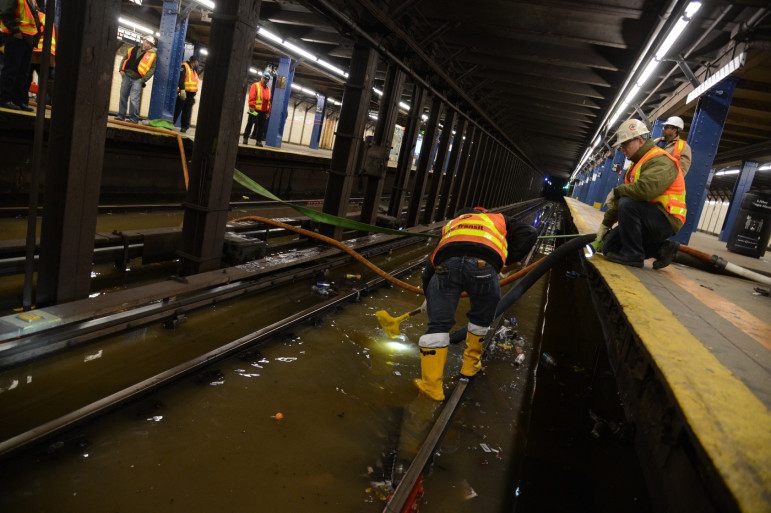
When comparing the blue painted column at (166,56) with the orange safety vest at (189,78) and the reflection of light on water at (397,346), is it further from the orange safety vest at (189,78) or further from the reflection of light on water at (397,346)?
the reflection of light on water at (397,346)

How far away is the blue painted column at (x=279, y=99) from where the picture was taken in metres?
17.4

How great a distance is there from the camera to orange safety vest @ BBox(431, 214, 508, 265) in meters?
3.51

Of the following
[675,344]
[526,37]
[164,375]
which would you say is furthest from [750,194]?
[164,375]

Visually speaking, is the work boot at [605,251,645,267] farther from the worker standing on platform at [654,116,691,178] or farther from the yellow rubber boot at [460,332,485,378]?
the yellow rubber boot at [460,332,485,378]

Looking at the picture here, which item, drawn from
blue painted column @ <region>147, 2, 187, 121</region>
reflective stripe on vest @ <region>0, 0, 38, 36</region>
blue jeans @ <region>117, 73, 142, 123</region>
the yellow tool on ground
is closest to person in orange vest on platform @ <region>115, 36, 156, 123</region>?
blue jeans @ <region>117, 73, 142, 123</region>

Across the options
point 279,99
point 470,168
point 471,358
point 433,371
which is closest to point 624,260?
point 471,358

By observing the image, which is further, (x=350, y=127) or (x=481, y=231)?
(x=350, y=127)

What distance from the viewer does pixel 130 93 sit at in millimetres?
10742

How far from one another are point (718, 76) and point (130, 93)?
1231 centimetres

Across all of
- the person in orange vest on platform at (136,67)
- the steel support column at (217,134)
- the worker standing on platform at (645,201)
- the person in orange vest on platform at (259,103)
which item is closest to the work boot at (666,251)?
the worker standing on platform at (645,201)

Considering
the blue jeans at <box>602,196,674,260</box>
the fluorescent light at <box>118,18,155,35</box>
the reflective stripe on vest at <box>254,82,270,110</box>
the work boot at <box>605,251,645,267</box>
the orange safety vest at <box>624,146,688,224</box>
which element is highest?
the fluorescent light at <box>118,18,155,35</box>

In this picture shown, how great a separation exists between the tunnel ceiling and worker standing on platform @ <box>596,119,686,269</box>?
202 centimetres

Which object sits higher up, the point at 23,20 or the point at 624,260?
the point at 23,20

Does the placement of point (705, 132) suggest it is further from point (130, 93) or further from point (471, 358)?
point (130, 93)
